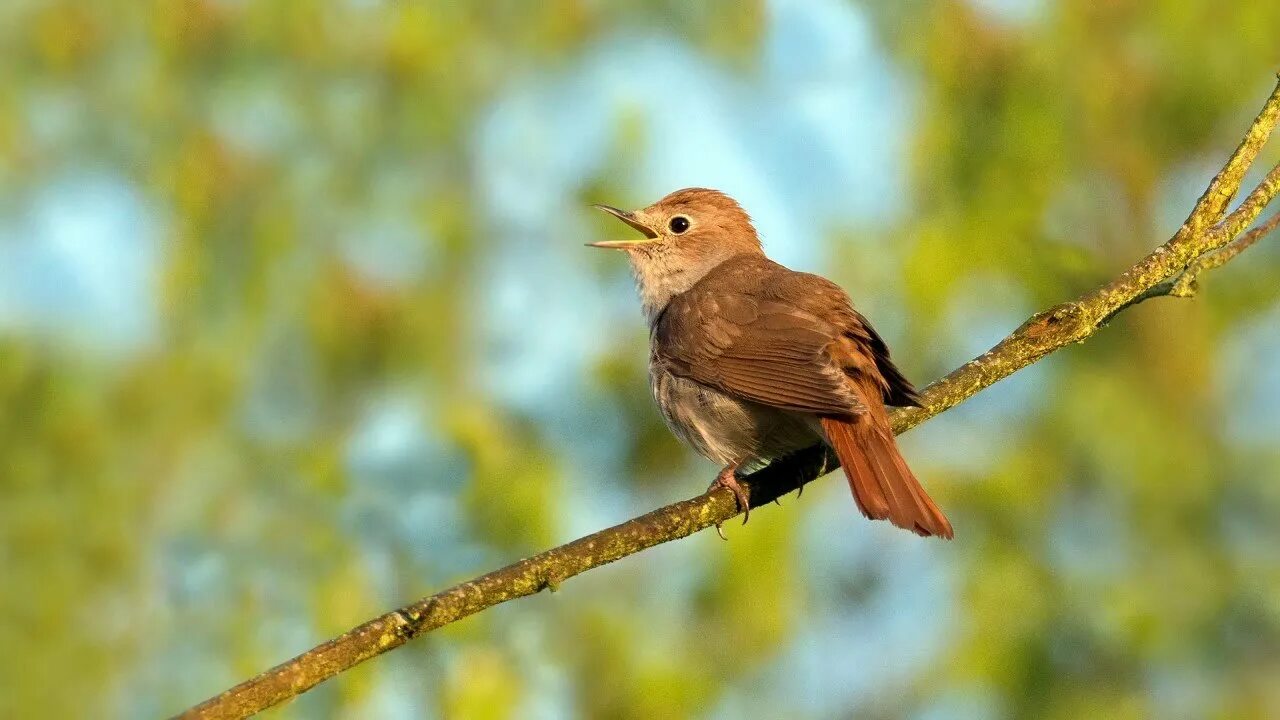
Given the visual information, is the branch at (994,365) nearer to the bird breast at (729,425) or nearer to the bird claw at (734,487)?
the bird claw at (734,487)

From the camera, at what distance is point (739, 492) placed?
479cm

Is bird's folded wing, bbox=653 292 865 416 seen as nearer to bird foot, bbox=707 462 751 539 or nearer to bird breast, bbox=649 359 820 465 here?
bird breast, bbox=649 359 820 465

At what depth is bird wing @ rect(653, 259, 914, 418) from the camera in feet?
16.2

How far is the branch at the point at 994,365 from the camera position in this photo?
3641 millimetres

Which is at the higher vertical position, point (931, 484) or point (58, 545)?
point (58, 545)

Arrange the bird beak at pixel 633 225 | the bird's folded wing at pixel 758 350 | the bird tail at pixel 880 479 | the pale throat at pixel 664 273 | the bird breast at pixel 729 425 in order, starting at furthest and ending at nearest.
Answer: the bird beak at pixel 633 225
the pale throat at pixel 664 273
the bird breast at pixel 729 425
the bird's folded wing at pixel 758 350
the bird tail at pixel 880 479

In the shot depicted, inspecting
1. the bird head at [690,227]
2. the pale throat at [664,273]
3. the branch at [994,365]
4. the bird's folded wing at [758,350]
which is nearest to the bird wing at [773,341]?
the bird's folded wing at [758,350]

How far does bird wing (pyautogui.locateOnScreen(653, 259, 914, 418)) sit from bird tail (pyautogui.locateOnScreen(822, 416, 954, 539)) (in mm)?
86

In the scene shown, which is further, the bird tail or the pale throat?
the pale throat

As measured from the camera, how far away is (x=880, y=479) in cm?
453

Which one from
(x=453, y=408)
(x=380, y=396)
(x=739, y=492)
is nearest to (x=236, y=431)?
(x=380, y=396)

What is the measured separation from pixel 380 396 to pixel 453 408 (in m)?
0.87

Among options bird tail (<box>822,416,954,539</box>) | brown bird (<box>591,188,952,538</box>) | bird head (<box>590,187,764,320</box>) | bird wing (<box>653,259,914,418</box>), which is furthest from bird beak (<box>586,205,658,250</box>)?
bird tail (<box>822,416,954,539</box>)

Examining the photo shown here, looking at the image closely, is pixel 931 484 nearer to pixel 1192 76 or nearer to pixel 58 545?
pixel 1192 76
